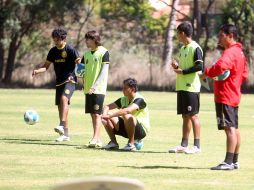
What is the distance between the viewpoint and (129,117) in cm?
1348

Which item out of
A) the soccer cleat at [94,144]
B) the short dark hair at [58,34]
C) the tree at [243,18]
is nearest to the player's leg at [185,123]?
the soccer cleat at [94,144]

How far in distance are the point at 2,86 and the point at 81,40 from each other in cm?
566

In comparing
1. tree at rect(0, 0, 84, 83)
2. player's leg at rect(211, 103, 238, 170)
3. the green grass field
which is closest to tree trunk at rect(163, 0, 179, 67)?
tree at rect(0, 0, 84, 83)

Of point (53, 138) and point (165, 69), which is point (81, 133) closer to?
point (53, 138)

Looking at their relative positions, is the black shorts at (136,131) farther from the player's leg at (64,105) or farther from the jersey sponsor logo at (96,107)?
the player's leg at (64,105)

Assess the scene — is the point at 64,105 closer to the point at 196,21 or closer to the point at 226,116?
the point at 226,116

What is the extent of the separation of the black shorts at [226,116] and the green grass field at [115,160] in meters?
0.61

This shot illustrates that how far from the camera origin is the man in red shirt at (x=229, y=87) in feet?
36.8

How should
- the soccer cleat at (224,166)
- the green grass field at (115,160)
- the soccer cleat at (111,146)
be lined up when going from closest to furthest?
1. the green grass field at (115,160)
2. the soccer cleat at (224,166)
3. the soccer cleat at (111,146)

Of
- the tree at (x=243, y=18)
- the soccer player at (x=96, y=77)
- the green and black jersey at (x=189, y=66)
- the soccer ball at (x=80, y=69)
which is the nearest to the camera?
the green and black jersey at (x=189, y=66)

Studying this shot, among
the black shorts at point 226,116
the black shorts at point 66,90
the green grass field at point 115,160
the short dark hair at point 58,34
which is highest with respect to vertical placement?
the short dark hair at point 58,34

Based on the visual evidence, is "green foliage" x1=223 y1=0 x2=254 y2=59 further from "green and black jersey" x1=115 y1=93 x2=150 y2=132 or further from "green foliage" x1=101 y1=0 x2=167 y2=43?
"green and black jersey" x1=115 y1=93 x2=150 y2=132

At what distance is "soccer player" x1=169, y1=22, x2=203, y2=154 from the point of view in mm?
13562

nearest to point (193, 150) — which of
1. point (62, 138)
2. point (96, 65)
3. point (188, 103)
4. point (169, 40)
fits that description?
point (188, 103)
